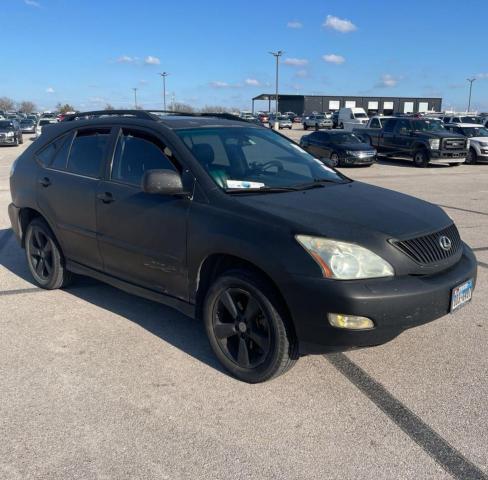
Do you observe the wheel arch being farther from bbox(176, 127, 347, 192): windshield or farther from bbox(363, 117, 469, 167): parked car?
bbox(363, 117, 469, 167): parked car

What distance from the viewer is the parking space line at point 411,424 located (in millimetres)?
2523

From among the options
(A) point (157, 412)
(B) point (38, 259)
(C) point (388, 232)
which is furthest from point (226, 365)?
(B) point (38, 259)

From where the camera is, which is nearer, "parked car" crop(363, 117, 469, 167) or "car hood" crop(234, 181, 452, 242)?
"car hood" crop(234, 181, 452, 242)

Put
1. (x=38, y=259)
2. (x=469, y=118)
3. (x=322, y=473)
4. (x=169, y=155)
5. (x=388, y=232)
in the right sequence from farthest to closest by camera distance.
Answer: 1. (x=469, y=118)
2. (x=38, y=259)
3. (x=169, y=155)
4. (x=388, y=232)
5. (x=322, y=473)

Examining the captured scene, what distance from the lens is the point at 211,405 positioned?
3.11 meters

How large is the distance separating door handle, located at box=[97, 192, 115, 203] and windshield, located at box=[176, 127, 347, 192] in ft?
2.53

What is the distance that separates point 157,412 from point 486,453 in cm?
181

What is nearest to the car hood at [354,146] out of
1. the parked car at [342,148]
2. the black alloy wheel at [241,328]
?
the parked car at [342,148]

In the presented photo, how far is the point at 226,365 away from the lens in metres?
3.47

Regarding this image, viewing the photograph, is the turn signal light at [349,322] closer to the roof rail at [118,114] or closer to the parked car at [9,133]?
the roof rail at [118,114]

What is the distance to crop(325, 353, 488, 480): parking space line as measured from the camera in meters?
2.52

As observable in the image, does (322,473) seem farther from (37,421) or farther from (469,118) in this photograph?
(469,118)

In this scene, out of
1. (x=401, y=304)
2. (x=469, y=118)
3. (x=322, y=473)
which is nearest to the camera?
(x=322, y=473)

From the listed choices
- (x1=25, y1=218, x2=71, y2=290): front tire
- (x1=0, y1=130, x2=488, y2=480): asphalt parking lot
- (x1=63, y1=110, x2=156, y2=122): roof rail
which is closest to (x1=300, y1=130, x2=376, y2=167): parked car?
(x1=63, y1=110, x2=156, y2=122): roof rail
